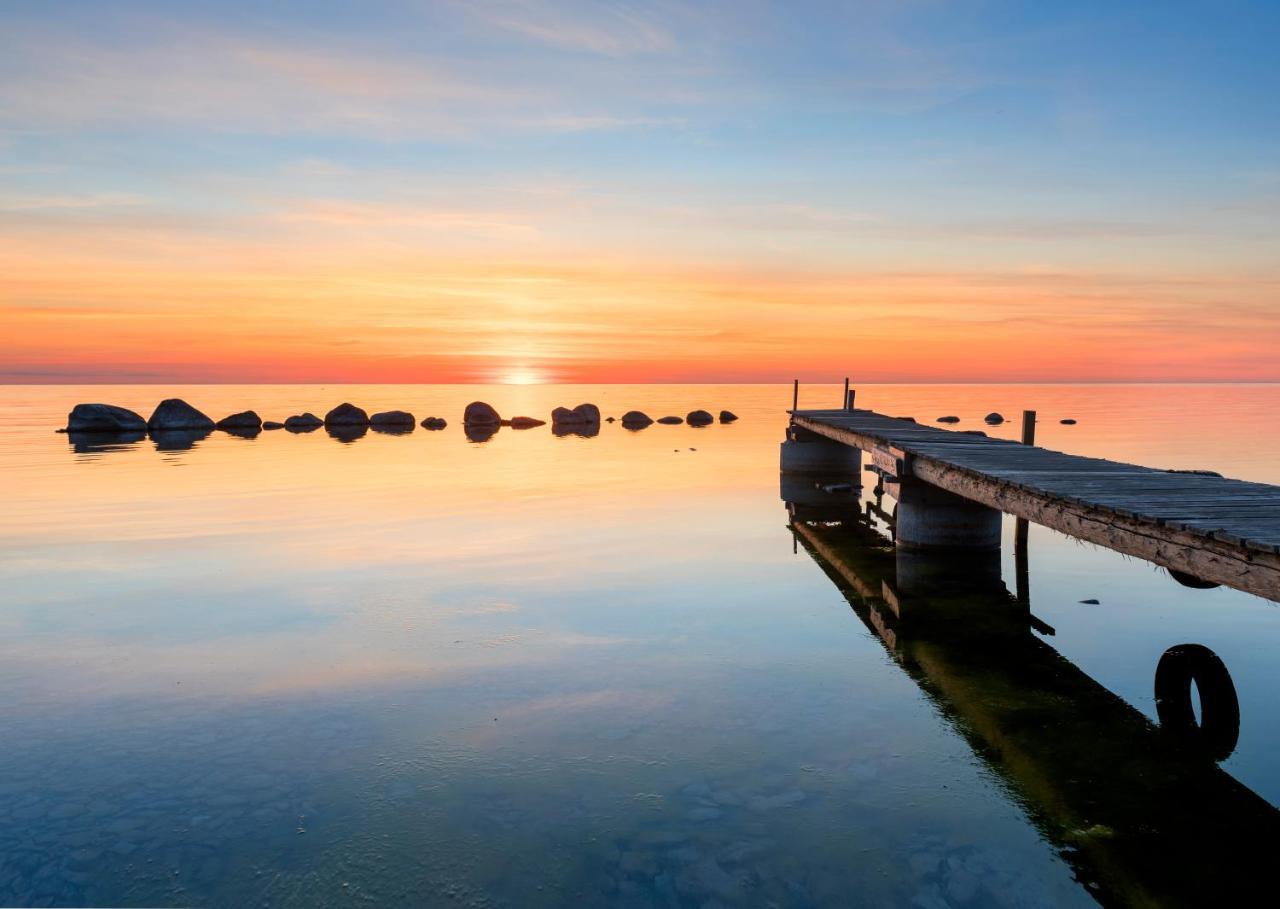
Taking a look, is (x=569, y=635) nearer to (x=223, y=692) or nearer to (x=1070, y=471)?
(x=223, y=692)

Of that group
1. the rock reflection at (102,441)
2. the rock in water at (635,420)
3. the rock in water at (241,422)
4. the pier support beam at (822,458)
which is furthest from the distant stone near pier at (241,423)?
the pier support beam at (822,458)

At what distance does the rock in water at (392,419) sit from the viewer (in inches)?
2864

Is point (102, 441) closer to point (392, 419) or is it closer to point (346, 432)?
point (346, 432)

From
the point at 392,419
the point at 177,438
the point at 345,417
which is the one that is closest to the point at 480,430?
the point at 392,419

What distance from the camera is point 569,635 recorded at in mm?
13516

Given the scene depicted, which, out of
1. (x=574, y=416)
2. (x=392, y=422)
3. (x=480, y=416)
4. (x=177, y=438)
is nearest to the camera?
(x=177, y=438)

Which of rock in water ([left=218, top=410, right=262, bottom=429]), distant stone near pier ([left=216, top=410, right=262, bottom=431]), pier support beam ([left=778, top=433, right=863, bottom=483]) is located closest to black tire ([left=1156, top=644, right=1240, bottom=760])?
pier support beam ([left=778, top=433, right=863, bottom=483])

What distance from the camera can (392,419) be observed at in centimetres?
7350

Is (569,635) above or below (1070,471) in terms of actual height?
below

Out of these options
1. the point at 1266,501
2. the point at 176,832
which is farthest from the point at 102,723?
the point at 1266,501

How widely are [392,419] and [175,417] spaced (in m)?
17.2

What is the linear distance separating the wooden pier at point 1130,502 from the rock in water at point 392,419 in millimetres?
59877

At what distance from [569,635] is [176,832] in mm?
6870

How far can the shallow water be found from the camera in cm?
677
